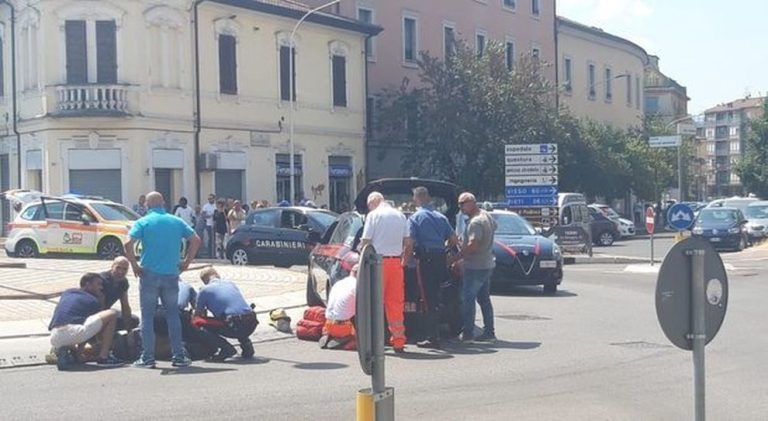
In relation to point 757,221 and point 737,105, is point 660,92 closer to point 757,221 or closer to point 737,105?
point 737,105

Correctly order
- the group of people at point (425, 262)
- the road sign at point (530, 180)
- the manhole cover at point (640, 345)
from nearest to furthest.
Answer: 1. the group of people at point (425, 262)
2. the manhole cover at point (640, 345)
3. the road sign at point (530, 180)

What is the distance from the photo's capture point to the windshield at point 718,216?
38.4 meters

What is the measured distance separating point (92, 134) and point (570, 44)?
127ft

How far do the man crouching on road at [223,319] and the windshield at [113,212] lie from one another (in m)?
15.0

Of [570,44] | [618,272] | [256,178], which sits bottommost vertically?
[618,272]

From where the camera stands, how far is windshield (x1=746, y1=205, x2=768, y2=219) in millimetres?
44844

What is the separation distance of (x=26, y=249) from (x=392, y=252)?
57.8ft

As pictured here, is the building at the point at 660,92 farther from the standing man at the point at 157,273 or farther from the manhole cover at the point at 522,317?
the standing man at the point at 157,273

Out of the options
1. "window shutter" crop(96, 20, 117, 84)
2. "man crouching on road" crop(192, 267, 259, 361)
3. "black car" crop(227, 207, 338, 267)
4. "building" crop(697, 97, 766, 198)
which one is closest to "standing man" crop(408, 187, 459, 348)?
"man crouching on road" crop(192, 267, 259, 361)

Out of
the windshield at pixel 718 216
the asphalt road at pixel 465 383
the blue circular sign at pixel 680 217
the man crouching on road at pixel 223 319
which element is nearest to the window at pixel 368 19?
the windshield at pixel 718 216

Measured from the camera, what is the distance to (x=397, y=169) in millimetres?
47562

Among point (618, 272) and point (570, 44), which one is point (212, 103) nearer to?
point (618, 272)

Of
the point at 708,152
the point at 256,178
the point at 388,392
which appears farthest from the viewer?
the point at 708,152

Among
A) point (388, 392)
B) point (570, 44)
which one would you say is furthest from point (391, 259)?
point (570, 44)
